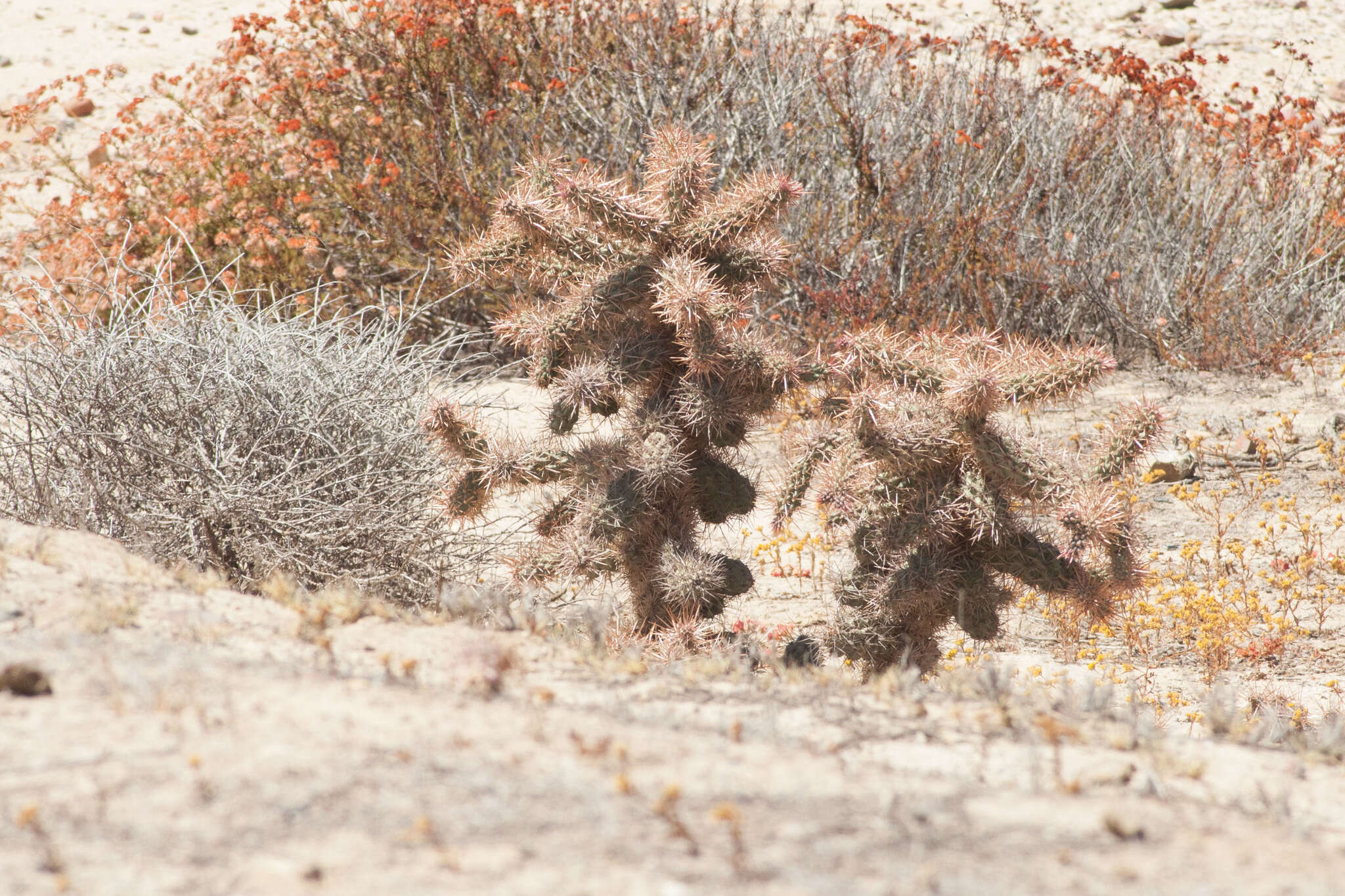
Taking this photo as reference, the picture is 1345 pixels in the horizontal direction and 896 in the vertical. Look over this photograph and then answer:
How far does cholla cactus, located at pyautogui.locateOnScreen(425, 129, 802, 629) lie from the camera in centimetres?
304

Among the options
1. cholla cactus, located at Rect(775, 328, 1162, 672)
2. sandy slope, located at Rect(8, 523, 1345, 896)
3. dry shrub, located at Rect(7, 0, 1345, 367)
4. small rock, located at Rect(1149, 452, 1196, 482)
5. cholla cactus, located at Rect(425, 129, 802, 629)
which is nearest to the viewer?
sandy slope, located at Rect(8, 523, 1345, 896)

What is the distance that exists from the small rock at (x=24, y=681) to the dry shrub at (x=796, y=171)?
15.4 ft

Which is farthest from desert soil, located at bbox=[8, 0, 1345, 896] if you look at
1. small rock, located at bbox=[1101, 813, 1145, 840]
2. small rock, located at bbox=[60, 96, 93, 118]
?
small rock, located at bbox=[60, 96, 93, 118]

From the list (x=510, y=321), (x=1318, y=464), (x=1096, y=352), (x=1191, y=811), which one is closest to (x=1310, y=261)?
(x=1318, y=464)

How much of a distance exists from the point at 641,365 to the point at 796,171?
4.06 metres

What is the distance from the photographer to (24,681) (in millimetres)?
1677

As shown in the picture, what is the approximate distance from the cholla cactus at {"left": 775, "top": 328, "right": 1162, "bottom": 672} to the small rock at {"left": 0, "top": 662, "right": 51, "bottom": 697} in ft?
6.14

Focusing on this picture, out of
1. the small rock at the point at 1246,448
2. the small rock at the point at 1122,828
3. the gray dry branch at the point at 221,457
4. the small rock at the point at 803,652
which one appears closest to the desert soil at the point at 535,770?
the small rock at the point at 1122,828

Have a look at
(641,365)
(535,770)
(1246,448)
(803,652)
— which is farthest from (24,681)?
(1246,448)

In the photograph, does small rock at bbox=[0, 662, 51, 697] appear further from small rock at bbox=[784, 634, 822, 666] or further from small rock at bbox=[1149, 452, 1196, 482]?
small rock at bbox=[1149, 452, 1196, 482]

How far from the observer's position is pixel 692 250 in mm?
3111

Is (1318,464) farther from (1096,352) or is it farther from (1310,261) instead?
(1096,352)

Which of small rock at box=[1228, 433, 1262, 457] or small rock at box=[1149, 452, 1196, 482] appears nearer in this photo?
small rock at box=[1149, 452, 1196, 482]

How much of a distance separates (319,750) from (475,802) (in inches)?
11.3
